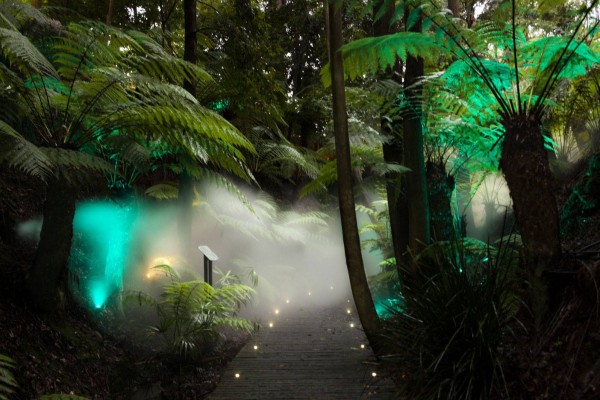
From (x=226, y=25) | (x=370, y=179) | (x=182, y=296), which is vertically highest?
(x=226, y=25)

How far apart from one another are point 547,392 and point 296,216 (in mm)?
6482

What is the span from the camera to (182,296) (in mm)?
4539

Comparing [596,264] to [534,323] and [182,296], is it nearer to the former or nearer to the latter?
[534,323]

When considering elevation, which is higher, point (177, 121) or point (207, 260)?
point (177, 121)

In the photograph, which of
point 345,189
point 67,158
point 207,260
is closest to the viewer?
point 67,158

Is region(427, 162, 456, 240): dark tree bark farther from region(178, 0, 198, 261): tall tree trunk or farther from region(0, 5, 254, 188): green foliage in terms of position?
region(178, 0, 198, 261): tall tree trunk

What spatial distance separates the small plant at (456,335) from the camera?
261cm

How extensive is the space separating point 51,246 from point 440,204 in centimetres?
360

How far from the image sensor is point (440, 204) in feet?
16.1

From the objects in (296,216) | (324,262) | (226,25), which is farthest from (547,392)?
(324,262)

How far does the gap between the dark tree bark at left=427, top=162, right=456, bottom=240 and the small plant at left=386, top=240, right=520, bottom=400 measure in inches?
65.4

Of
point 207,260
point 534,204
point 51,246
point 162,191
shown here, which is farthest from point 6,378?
point 162,191

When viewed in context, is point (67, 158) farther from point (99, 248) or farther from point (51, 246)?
point (99, 248)

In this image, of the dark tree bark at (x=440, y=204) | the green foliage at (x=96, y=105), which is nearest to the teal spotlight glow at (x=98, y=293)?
the green foliage at (x=96, y=105)
